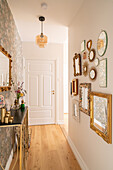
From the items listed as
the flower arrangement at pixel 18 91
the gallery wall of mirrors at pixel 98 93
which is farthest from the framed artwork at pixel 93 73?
the flower arrangement at pixel 18 91

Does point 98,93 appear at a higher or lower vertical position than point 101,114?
higher

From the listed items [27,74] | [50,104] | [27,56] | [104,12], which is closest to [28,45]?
[27,56]

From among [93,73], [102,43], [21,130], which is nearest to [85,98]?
[93,73]

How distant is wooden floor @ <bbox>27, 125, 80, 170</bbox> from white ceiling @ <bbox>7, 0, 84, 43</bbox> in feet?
8.56

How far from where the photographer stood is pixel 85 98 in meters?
1.90

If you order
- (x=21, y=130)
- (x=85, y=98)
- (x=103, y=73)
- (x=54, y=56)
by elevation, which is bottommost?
(x=21, y=130)

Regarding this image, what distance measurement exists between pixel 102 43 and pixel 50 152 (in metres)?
2.12

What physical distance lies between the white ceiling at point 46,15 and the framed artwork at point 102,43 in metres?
0.98

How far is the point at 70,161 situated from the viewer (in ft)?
7.02

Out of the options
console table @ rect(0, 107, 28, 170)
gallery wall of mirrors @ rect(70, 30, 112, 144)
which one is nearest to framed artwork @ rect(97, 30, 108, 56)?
gallery wall of mirrors @ rect(70, 30, 112, 144)

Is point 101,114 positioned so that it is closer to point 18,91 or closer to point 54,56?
point 18,91

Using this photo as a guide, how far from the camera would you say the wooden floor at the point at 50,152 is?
203 cm

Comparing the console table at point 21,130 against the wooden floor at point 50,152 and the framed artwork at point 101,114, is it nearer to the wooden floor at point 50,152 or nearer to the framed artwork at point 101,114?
the wooden floor at point 50,152

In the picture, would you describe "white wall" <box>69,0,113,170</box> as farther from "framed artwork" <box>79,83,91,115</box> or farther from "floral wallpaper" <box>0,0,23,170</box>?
"floral wallpaper" <box>0,0,23,170</box>
